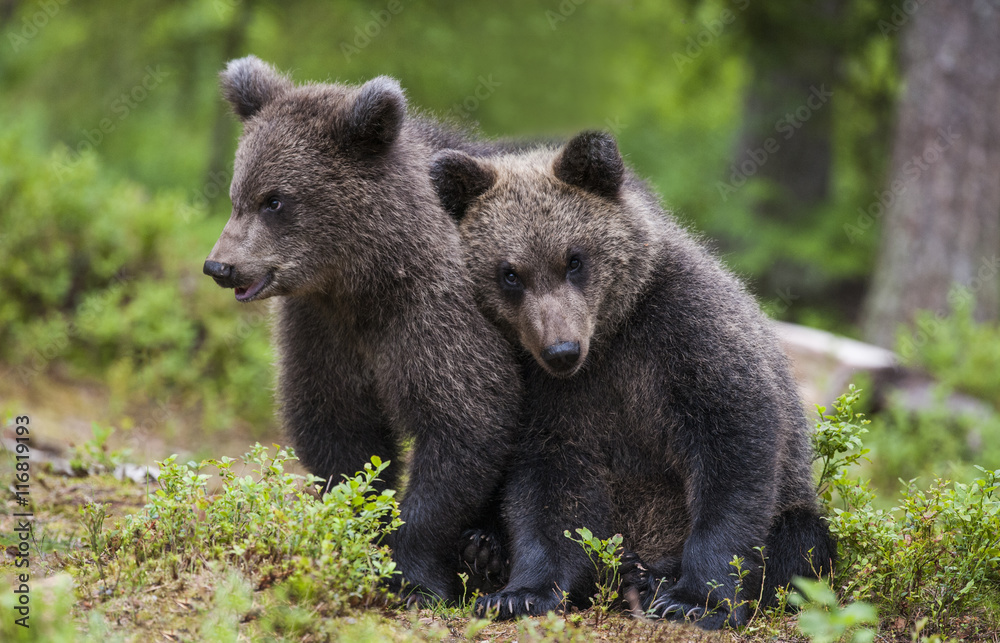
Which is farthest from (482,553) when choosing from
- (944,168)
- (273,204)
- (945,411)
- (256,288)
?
(944,168)

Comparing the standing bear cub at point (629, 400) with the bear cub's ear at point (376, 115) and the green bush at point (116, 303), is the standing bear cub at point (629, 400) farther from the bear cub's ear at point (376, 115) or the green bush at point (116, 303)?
the green bush at point (116, 303)

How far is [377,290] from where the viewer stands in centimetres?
483

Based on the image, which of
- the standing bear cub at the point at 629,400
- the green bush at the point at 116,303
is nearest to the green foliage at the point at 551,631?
the standing bear cub at the point at 629,400

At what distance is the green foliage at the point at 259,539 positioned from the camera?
3.96 meters

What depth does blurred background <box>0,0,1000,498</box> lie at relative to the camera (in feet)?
31.0

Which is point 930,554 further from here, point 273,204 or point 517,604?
point 273,204

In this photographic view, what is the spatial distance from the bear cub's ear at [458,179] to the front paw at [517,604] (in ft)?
6.53

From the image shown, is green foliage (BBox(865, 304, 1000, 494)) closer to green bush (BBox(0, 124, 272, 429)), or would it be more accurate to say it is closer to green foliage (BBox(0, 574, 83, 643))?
green bush (BBox(0, 124, 272, 429))

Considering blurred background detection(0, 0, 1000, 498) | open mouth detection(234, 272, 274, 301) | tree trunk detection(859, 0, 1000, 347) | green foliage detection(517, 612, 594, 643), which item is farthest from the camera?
tree trunk detection(859, 0, 1000, 347)

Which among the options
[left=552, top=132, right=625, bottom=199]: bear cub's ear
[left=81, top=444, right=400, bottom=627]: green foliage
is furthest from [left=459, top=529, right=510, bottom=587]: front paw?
[left=552, top=132, right=625, bottom=199]: bear cub's ear

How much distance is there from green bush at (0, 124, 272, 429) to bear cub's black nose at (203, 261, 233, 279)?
4935mm

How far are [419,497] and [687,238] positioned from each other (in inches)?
83.1

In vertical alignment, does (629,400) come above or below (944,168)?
below

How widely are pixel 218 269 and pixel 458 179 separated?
1368mm
